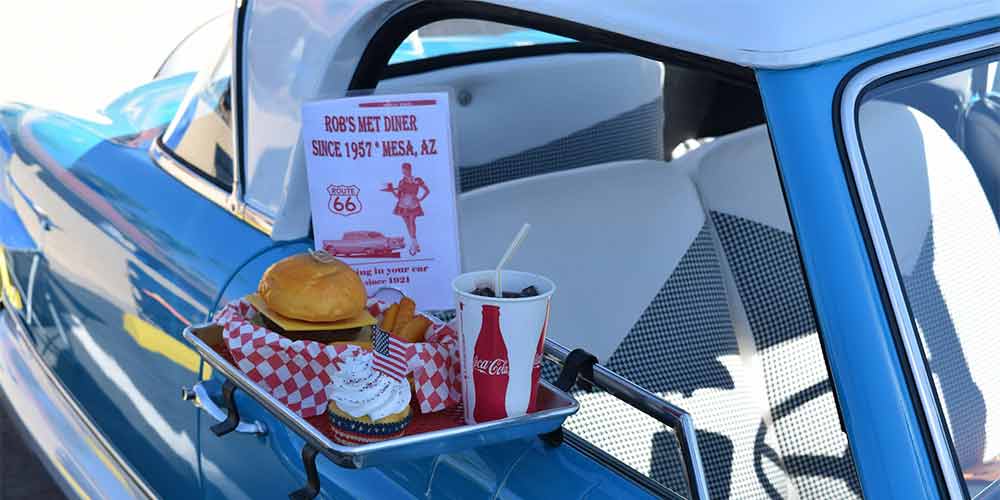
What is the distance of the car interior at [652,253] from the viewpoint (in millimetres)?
2012

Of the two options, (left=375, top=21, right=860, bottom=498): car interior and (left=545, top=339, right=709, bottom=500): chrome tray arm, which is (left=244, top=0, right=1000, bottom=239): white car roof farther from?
(left=545, top=339, right=709, bottom=500): chrome tray arm

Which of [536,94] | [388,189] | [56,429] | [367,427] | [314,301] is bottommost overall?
[56,429]

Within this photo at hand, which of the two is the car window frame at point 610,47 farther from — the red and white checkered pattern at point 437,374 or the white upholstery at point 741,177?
the white upholstery at point 741,177

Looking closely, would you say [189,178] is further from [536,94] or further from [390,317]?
[390,317]

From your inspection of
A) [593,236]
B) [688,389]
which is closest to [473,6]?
[593,236]

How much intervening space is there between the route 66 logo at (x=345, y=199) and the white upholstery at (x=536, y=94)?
1.74ft

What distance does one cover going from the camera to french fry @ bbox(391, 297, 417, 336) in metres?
1.62

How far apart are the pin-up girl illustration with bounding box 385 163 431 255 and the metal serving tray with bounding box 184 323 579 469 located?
14.9 inches

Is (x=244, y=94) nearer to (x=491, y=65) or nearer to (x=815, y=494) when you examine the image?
(x=491, y=65)

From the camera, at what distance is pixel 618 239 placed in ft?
7.20

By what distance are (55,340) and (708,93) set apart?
1622mm

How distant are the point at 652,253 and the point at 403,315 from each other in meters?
0.68

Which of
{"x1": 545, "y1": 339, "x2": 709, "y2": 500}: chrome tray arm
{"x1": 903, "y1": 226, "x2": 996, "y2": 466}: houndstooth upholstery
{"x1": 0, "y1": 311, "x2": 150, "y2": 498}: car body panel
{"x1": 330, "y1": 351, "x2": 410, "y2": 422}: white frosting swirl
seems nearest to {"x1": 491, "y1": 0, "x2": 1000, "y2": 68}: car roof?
{"x1": 903, "y1": 226, "x2": 996, "y2": 466}: houndstooth upholstery

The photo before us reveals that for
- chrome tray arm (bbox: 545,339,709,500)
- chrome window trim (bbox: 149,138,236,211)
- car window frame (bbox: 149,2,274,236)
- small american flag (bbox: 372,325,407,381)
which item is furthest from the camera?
chrome window trim (bbox: 149,138,236,211)
